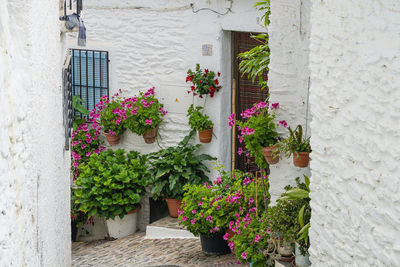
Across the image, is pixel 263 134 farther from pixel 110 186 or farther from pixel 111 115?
pixel 111 115

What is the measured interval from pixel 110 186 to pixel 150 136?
110cm

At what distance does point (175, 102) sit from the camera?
10.3 m

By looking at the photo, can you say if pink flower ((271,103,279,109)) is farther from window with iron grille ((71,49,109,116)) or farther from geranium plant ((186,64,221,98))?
window with iron grille ((71,49,109,116))

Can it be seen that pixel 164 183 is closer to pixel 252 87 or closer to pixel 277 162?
pixel 252 87

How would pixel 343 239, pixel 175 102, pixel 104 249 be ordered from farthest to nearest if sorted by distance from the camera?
pixel 175 102, pixel 104 249, pixel 343 239

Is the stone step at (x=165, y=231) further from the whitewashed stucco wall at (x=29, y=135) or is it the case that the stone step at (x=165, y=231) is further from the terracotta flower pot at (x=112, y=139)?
the whitewashed stucco wall at (x=29, y=135)

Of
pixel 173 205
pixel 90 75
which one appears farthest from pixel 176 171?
pixel 90 75

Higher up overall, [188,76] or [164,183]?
[188,76]

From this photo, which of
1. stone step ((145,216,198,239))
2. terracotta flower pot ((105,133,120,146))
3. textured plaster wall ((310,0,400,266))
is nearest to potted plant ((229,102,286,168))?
textured plaster wall ((310,0,400,266))

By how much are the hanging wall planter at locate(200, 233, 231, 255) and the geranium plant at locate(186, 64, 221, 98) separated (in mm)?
2301

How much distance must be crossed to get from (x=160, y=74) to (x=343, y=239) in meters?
6.29

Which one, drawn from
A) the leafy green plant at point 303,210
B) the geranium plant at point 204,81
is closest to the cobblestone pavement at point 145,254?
the geranium plant at point 204,81

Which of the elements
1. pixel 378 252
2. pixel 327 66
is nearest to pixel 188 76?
pixel 327 66

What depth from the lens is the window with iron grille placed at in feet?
35.3
